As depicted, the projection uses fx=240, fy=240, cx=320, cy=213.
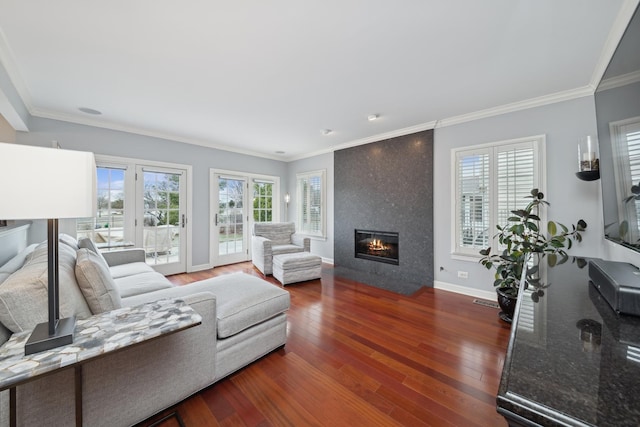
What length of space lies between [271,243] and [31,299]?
3242 mm

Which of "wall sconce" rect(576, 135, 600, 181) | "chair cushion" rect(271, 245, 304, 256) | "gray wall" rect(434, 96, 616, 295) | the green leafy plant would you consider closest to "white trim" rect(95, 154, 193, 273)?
"chair cushion" rect(271, 245, 304, 256)

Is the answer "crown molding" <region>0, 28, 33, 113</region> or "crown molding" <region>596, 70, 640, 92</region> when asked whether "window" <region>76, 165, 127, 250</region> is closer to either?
"crown molding" <region>0, 28, 33, 113</region>

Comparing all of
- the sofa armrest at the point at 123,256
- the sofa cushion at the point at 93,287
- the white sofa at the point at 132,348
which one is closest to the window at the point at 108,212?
the sofa armrest at the point at 123,256

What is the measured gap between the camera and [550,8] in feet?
5.08

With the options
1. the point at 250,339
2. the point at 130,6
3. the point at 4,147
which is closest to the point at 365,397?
the point at 250,339

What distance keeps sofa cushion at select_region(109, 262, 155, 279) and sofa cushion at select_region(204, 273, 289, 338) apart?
1.13 m

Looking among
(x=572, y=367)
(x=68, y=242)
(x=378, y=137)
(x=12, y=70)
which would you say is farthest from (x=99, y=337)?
(x=378, y=137)

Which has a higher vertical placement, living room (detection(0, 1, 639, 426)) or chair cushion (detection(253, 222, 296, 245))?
living room (detection(0, 1, 639, 426))

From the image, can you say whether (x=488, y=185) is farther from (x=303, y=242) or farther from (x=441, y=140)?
(x=303, y=242)

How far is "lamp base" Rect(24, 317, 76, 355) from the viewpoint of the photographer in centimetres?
91

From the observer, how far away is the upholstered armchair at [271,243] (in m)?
4.12

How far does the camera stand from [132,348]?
47.4 inches

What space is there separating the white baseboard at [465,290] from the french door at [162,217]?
429cm

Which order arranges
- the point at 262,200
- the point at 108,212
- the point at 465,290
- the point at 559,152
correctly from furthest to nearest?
the point at 262,200 → the point at 108,212 → the point at 465,290 → the point at 559,152
